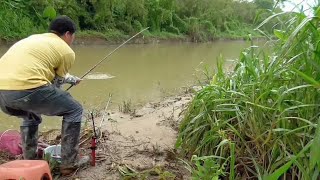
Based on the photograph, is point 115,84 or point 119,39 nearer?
point 115,84

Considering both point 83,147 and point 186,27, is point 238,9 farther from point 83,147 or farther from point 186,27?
point 83,147

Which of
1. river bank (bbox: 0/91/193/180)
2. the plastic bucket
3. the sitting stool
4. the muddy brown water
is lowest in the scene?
the muddy brown water

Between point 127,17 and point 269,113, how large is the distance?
19.0 metres

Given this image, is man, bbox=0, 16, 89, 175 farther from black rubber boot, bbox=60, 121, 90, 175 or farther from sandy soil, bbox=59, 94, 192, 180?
sandy soil, bbox=59, 94, 192, 180

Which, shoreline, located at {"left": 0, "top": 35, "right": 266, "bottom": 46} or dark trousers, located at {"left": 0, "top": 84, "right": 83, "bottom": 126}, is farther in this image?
shoreline, located at {"left": 0, "top": 35, "right": 266, "bottom": 46}

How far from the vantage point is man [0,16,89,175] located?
104 inches

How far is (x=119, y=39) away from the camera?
1923 cm

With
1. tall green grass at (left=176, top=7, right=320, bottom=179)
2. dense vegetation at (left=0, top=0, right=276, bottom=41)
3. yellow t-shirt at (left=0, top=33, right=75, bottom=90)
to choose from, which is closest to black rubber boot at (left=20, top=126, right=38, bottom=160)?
yellow t-shirt at (left=0, top=33, right=75, bottom=90)

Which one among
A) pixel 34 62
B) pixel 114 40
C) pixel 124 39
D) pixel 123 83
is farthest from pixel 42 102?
pixel 124 39

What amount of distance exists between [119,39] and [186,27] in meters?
7.71

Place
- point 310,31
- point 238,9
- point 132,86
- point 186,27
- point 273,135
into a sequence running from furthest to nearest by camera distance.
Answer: point 238,9 → point 186,27 → point 132,86 → point 273,135 → point 310,31

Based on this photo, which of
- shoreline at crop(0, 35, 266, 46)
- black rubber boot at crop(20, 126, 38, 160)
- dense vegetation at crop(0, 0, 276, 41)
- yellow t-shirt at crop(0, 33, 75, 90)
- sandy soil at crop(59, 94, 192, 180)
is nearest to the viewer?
yellow t-shirt at crop(0, 33, 75, 90)

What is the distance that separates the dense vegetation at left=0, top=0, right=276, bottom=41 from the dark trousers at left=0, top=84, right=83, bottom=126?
5691 millimetres

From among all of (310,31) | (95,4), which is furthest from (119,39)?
(310,31)
